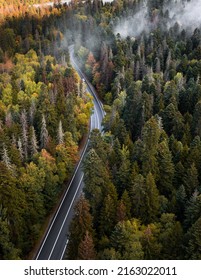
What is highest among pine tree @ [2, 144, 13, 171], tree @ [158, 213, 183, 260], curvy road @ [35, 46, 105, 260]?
pine tree @ [2, 144, 13, 171]

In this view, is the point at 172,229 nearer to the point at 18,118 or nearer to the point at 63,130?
the point at 63,130

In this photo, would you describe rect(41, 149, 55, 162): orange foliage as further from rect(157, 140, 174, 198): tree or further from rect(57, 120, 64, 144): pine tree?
rect(157, 140, 174, 198): tree

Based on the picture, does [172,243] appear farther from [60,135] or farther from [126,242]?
[60,135]

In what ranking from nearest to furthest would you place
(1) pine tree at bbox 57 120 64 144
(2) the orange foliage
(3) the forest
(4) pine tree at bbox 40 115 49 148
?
1. (3) the forest
2. (2) the orange foliage
3. (1) pine tree at bbox 57 120 64 144
4. (4) pine tree at bbox 40 115 49 148

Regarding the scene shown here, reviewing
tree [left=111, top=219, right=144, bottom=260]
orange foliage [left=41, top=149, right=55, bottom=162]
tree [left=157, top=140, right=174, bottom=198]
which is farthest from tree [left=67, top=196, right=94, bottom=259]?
tree [left=157, top=140, right=174, bottom=198]

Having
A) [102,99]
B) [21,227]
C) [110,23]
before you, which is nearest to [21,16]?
[110,23]

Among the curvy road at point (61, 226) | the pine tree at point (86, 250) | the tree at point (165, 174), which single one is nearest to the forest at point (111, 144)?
the pine tree at point (86, 250)

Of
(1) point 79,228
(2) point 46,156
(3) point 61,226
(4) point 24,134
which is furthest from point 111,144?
(1) point 79,228

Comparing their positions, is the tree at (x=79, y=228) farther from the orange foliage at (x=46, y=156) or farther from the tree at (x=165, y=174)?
the tree at (x=165, y=174)
